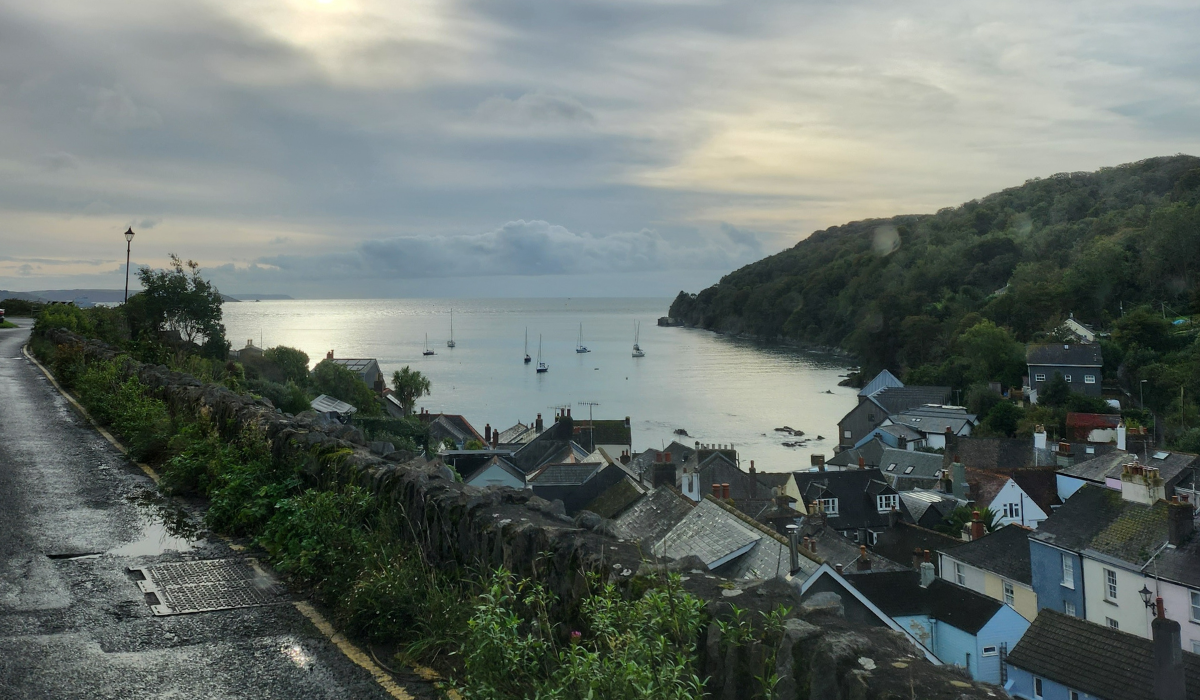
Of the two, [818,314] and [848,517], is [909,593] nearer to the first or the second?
[848,517]

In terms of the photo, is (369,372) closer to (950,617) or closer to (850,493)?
(850,493)

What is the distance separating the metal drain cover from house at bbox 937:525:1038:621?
1093 inches

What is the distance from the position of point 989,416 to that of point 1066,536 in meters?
42.5

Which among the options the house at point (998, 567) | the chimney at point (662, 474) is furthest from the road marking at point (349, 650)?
the chimney at point (662, 474)

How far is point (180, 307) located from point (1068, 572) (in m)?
32.9

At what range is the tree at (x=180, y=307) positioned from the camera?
31984mm

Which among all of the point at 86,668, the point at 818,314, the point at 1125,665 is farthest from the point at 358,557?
the point at 818,314

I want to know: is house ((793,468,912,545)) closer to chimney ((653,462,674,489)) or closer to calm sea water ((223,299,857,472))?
chimney ((653,462,674,489))

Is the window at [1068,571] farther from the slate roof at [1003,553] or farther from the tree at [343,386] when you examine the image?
the tree at [343,386]

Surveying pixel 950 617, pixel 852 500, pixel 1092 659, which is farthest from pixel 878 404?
pixel 1092 659

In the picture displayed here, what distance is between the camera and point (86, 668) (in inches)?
199

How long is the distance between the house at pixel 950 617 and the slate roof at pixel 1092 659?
2510 mm

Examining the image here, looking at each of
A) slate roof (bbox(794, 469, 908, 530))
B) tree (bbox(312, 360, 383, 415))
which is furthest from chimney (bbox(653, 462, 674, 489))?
tree (bbox(312, 360, 383, 415))

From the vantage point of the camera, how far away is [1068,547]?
89.9 feet
